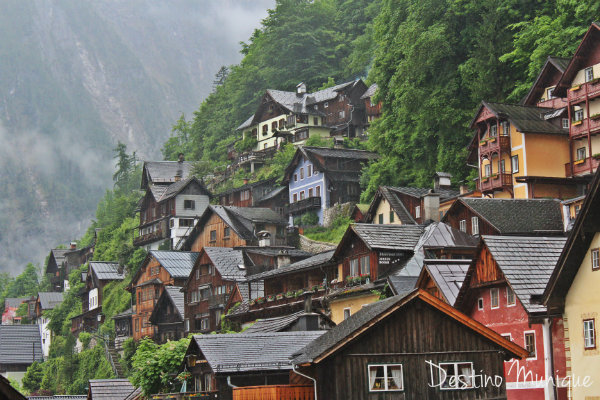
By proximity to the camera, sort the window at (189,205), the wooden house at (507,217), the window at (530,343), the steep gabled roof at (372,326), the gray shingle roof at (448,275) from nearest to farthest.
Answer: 1. the steep gabled roof at (372,326)
2. the window at (530,343)
3. the gray shingle roof at (448,275)
4. the wooden house at (507,217)
5. the window at (189,205)

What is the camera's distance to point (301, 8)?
14350cm

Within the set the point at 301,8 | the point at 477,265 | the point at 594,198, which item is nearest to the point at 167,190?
the point at 301,8

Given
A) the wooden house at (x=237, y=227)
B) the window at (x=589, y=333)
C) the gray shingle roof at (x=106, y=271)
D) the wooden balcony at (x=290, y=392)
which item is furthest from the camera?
the gray shingle roof at (x=106, y=271)

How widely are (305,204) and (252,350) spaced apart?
53.4 metres

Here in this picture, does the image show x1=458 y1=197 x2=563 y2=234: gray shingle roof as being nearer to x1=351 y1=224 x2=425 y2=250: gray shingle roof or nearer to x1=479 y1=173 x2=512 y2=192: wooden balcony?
x1=351 y1=224 x2=425 y2=250: gray shingle roof

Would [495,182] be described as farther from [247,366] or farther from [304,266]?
[247,366]

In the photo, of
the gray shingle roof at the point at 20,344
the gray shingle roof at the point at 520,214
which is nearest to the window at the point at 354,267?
the gray shingle roof at the point at 520,214

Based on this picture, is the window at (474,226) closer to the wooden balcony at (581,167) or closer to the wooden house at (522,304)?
the wooden balcony at (581,167)

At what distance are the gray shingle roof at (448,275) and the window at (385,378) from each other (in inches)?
328

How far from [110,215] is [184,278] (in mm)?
58105

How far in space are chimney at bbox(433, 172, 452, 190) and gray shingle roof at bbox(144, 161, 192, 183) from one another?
51.8 meters

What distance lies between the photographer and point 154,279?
8869 cm

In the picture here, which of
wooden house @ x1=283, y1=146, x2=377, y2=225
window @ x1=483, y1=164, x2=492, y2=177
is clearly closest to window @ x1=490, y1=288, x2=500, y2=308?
window @ x1=483, y1=164, x2=492, y2=177

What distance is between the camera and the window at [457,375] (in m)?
34.6
